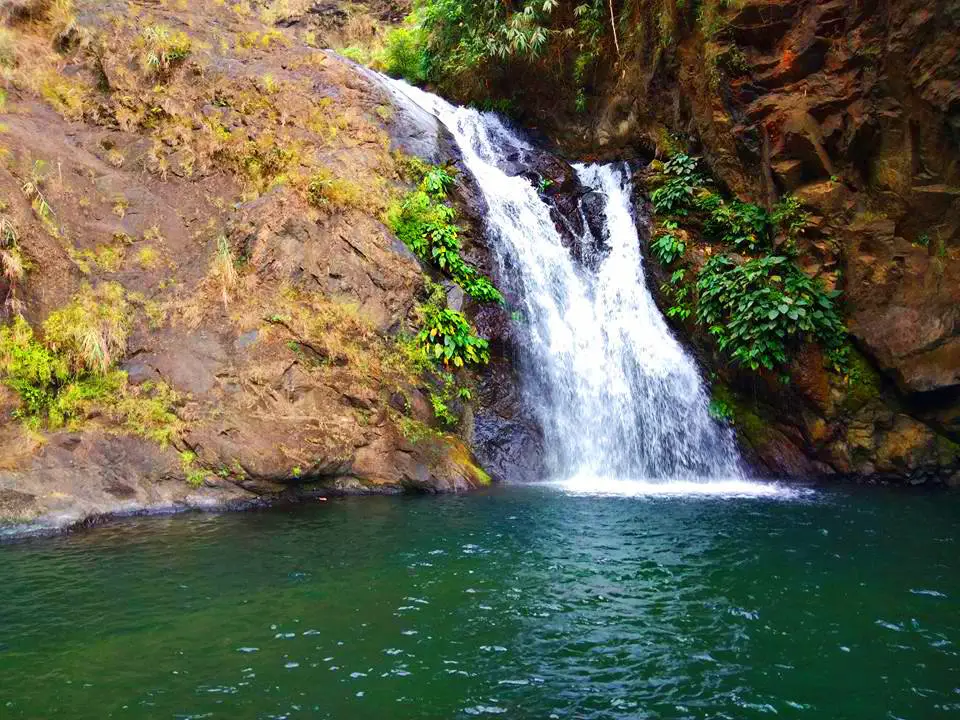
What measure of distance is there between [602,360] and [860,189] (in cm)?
573

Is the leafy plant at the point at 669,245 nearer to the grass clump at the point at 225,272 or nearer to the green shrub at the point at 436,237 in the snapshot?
the green shrub at the point at 436,237

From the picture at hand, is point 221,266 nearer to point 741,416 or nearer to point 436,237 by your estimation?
point 436,237

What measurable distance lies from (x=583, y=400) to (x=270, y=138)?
29.5ft

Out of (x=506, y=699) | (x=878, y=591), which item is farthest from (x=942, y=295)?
(x=506, y=699)

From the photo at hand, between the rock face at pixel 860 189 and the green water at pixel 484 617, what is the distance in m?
3.23

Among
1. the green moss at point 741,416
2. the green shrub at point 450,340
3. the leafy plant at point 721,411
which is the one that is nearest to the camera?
the green shrub at point 450,340

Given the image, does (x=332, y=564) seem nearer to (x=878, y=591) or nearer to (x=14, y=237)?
(x=878, y=591)

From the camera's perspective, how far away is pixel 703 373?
1309 centimetres

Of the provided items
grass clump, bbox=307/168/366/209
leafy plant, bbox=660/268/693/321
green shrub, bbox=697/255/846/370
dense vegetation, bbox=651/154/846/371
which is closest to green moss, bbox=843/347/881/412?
dense vegetation, bbox=651/154/846/371

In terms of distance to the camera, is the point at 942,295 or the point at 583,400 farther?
the point at 583,400

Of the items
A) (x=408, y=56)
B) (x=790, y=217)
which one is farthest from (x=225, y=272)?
(x=408, y=56)

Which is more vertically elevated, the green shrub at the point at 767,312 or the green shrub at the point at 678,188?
the green shrub at the point at 678,188

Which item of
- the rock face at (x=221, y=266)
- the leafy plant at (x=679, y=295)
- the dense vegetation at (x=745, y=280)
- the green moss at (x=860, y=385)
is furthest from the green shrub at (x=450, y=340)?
the green moss at (x=860, y=385)

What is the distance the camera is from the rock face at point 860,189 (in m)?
11.0
